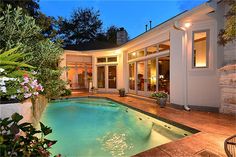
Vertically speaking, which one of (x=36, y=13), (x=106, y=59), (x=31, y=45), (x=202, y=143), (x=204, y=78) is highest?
(x=36, y=13)

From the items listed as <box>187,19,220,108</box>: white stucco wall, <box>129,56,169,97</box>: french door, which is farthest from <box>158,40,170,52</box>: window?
<box>187,19,220,108</box>: white stucco wall

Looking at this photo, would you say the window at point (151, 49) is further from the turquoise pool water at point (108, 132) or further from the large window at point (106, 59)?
the large window at point (106, 59)

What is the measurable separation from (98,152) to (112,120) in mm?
2978

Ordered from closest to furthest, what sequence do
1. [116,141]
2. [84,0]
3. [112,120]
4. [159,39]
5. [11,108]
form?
[11,108]
[116,141]
[112,120]
[159,39]
[84,0]

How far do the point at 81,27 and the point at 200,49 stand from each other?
77.4 feet

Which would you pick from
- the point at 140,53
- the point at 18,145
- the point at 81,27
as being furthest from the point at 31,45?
the point at 81,27

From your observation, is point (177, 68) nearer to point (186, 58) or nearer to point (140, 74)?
point (186, 58)

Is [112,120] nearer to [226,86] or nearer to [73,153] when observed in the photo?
[73,153]

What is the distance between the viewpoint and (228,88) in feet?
19.4

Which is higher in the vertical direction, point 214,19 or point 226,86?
point 214,19

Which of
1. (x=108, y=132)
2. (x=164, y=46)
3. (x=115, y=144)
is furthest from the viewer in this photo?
(x=164, y=46)

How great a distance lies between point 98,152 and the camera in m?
4.17

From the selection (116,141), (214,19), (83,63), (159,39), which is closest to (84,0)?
(83,63)

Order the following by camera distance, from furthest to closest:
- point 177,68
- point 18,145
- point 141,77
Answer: point 141,77
point 177,68
point 18,145
